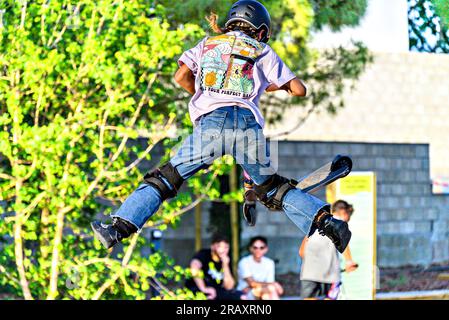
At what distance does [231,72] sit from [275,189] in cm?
52

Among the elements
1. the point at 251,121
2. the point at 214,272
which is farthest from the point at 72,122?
the point at 251,121

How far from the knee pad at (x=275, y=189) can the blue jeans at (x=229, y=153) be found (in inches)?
0.8

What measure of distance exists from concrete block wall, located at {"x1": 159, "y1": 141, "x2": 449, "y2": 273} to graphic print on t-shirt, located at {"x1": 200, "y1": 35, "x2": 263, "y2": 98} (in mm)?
12628

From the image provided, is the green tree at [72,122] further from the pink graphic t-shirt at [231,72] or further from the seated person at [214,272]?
A: the pink graphic t-shirt at [231,72]

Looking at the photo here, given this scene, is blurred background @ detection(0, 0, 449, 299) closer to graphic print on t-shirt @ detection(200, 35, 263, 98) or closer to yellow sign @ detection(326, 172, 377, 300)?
yellow sign @ detection(326, 172, 377, 300)

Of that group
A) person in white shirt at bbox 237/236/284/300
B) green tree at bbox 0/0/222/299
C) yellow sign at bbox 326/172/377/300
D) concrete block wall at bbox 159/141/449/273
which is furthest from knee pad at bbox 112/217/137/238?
concrete block wall at bbox 159/141/449/273

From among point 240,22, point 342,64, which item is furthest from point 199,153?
point 342,64

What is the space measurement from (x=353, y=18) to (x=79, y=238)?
5362 mm

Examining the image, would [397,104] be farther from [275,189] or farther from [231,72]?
[231,72]

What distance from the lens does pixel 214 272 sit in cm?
1186

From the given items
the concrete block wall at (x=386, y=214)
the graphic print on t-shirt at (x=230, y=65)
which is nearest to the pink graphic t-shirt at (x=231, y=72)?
the graphic print on t-shirt at (x=230, y=65)

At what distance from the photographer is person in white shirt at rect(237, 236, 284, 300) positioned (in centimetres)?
1224

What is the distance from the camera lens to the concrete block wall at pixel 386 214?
17016 millimetres
